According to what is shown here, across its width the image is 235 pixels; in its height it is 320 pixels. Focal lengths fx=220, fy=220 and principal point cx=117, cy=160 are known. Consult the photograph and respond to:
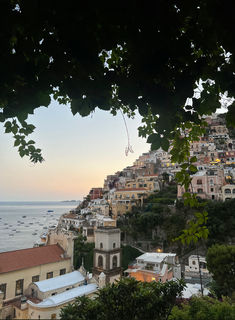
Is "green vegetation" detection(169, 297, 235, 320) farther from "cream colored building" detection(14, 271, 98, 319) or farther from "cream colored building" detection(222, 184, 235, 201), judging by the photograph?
"cream colored building" detection(222, 184, 235, 201)

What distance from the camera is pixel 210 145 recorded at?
5028 cm

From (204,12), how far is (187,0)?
5.9 inches

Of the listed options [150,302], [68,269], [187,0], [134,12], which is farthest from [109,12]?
[68,269]

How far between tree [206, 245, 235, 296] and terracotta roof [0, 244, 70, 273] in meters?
12.6

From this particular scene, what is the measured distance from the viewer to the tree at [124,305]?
8.76 m

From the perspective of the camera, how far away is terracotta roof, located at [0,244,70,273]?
16.5m

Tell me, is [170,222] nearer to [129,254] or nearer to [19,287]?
[129,254]

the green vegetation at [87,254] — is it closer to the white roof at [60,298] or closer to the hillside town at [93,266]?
the hillside town at [93,266]

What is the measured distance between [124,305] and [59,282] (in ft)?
27.2

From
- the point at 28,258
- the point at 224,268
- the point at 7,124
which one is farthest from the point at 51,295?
the point at 7,124

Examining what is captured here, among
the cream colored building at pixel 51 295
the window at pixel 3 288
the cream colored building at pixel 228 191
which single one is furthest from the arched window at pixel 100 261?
the cream colored building at pixel 228 191

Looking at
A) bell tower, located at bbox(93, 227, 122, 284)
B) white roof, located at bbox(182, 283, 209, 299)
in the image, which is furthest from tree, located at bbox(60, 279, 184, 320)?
bell tower, located at bbox(93, 227, 122, 284)

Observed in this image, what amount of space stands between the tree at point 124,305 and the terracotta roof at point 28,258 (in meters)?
9.19

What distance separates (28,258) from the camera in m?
18.0
